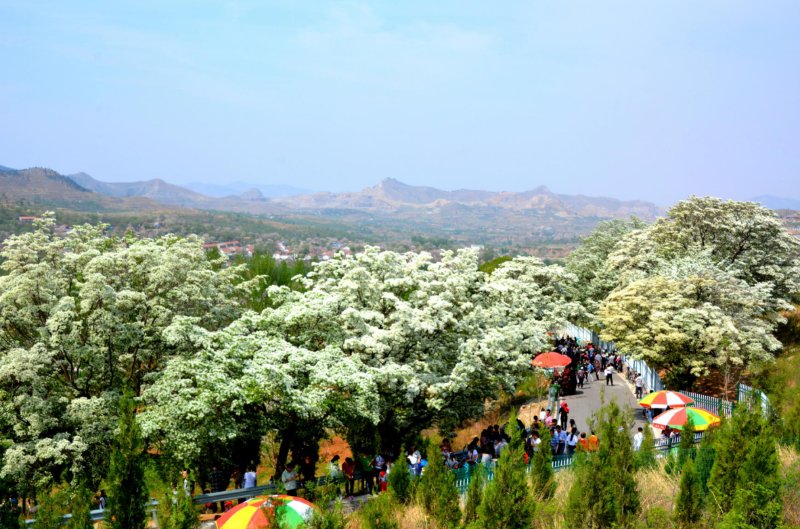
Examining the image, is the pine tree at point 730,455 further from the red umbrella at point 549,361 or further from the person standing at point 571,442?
the red umbrella at point 549,361

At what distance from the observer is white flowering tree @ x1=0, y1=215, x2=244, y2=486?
15.9 meters

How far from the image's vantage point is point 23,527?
440 inches

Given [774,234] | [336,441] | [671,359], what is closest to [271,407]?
[336,441]

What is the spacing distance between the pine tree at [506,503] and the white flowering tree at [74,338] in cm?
1033

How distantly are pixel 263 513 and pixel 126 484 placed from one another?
87.4 inches

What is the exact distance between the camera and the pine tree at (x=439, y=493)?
10969 mm

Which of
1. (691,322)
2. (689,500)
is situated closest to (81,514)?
(689,500)

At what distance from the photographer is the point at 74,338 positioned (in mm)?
16938

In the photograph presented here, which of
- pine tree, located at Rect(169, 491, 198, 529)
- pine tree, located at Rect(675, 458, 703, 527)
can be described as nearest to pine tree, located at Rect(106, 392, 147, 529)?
pine tree, located at Rect(169, 491, 198, 529)

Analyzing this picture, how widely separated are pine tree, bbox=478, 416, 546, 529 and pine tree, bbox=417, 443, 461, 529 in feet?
2.57

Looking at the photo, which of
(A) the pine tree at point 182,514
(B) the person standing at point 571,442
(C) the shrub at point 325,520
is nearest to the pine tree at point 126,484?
(A) the pine tree at point 182,514

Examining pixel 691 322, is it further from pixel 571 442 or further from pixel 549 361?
pixel 571 442

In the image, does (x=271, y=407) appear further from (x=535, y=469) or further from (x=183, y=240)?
(x=183, y=240)

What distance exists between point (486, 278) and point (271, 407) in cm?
1060
